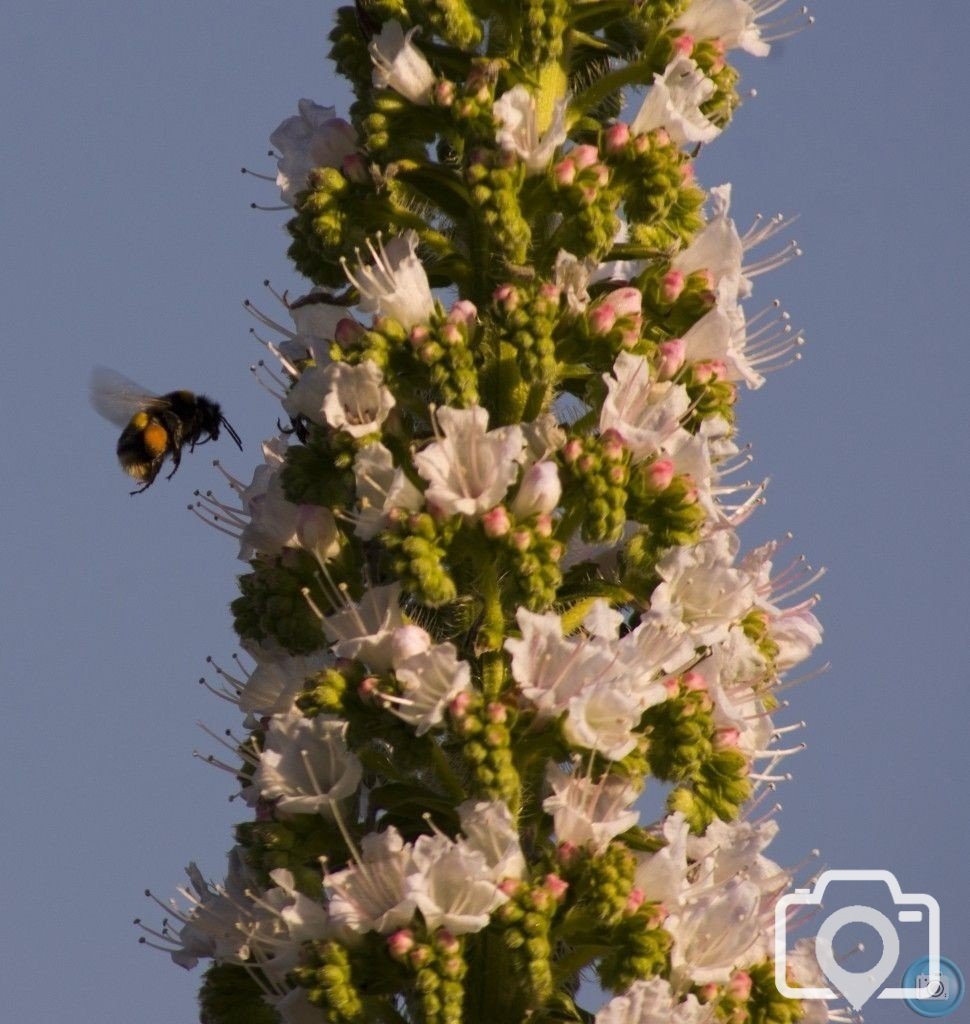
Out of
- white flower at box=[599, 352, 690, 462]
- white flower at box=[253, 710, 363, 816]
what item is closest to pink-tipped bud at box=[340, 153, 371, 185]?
white flower at box=[599, 352, 690, 462]

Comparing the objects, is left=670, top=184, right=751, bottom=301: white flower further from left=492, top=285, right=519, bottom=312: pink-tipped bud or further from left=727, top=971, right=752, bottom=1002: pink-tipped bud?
left=727, top=971, right=752, bottom=1002: pink-tipped bud

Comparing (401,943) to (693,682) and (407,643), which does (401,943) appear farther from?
(693,682)

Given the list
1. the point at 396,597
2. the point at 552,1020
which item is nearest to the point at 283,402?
the point at 396,597

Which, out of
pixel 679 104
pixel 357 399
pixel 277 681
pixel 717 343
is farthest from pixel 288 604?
pixel 679 104

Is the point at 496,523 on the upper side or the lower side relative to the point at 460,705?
Answer: upper

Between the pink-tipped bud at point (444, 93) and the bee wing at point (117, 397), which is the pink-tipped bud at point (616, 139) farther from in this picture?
the bee wing at point (117, 397)

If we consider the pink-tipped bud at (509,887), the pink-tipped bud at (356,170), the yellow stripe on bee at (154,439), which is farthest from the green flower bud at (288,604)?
the yellow stripe on bee at (154,439)
